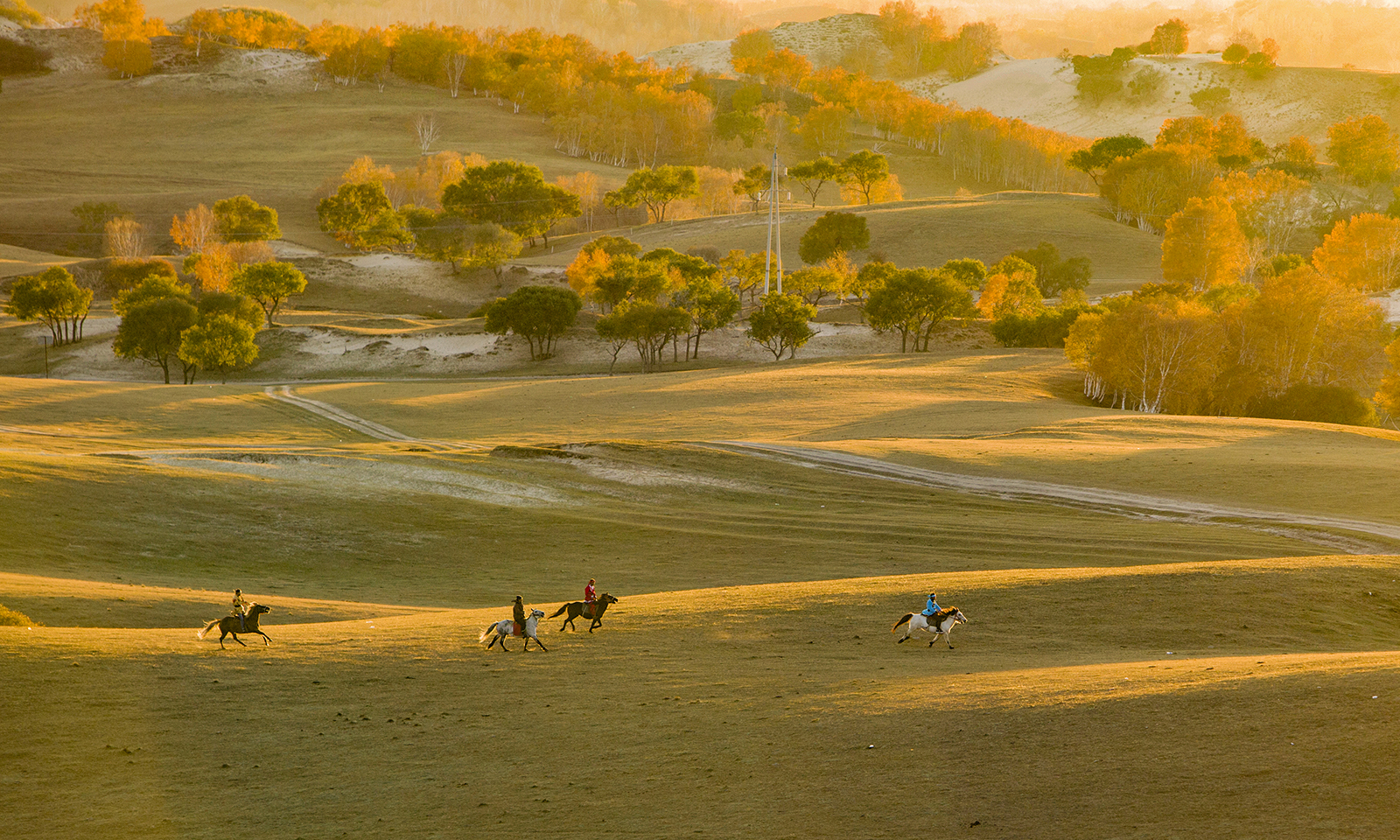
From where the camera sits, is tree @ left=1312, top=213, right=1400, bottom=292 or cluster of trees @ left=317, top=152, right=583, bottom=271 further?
cluster of trees @ left=317, top=152, right=583, bottom=271

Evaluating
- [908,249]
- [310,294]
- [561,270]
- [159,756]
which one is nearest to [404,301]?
[310,294]

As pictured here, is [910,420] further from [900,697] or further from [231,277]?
[231,277]

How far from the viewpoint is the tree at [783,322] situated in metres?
98.9

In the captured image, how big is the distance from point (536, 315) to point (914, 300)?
35475 millimetres

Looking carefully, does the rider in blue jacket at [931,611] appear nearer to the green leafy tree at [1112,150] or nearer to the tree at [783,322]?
the tree at [783,322]

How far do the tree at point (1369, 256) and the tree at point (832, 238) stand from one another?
53.7 meters

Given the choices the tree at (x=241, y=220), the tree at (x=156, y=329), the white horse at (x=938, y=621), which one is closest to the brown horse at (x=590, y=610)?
the white horse at (x=938, y=621)

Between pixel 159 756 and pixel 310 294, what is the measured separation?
417ft

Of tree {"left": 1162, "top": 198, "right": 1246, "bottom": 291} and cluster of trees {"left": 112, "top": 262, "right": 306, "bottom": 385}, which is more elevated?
tree {"left": 1162, "top": 198, "right": 1246, "bottom": 291}

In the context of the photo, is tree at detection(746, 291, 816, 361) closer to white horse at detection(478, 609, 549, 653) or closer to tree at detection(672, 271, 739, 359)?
tree at detection(672, 271, 739, 359)

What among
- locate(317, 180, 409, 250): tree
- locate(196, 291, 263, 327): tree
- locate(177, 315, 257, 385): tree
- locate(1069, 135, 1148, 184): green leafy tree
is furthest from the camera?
locate(1069, 135, 1148, 184): green leafy tree

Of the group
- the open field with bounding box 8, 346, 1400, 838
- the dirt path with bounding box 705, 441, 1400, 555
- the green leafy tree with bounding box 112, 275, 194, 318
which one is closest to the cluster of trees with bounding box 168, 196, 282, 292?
the green leafy tree with bounding box 112, 275, 194, 318

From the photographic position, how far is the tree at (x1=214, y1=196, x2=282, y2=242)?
486 feet

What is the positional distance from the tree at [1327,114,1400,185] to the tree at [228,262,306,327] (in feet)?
542
